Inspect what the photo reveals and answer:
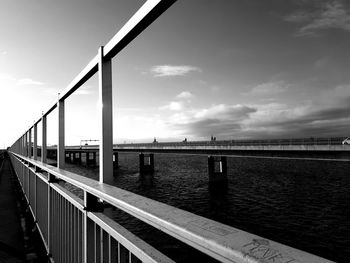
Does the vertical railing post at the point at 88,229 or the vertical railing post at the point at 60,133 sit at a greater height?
the vertical railing post at the point at 60,133

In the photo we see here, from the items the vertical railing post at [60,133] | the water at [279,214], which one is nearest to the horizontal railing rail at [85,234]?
the vertical railing post at [60,133]

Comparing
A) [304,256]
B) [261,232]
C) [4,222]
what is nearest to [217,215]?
[261,232]

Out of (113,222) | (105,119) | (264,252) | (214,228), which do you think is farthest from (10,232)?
(264,252)

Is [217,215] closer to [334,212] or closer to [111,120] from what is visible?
[334,212]

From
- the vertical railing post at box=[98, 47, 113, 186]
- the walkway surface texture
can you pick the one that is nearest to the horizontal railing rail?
the vertical railing post at box=[98, 47, 113, 186]

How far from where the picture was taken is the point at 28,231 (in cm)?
776

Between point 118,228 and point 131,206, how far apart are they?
57 cm

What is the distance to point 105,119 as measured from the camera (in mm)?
3254

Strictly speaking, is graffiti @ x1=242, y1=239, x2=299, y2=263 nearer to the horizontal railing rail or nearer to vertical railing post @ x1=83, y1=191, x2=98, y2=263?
the horizontal railing rail

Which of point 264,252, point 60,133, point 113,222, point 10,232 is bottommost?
point 10,232

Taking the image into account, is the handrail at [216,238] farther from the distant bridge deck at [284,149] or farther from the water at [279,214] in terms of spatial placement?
the distant bridge deck at [284,149]

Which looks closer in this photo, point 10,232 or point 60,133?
point 60,133

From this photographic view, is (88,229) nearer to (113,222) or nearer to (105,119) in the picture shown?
(113,222)

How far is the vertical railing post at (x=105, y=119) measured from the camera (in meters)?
3.21
